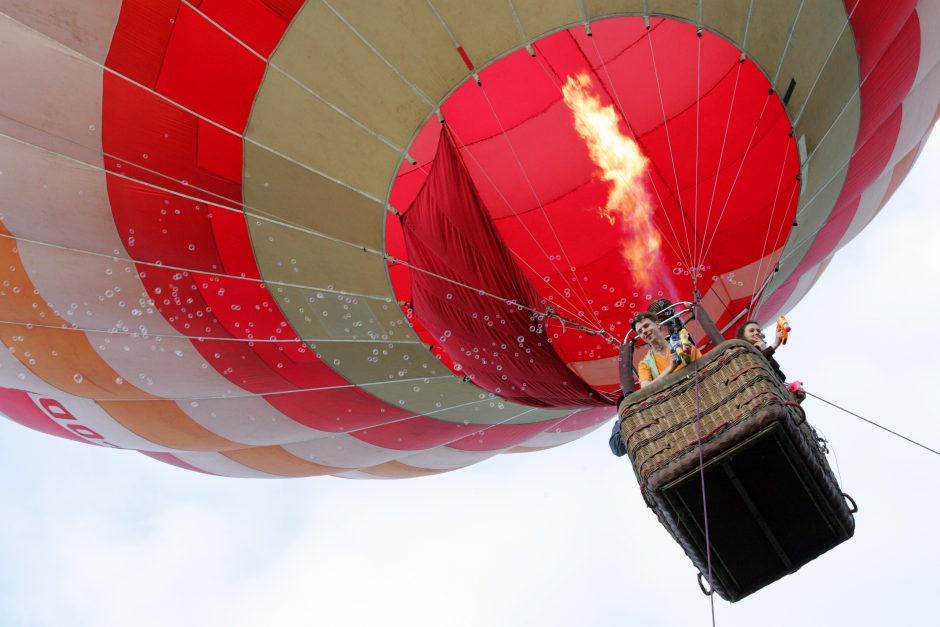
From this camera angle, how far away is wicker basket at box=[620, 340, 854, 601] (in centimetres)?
298

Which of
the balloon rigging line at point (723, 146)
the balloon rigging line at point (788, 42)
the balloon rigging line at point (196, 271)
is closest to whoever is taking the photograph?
the balloon rigging line at point (788, 42)

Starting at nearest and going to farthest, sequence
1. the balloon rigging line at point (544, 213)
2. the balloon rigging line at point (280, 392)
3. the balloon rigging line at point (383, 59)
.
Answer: the balloon rigging line at point (383, 59)
the balloon rigging line at point (544, 213)
the balloon rigging line at point (280, 392)

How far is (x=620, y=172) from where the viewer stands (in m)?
5.15

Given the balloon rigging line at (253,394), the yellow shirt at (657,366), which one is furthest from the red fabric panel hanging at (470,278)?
the yellow shirt at (657,366)

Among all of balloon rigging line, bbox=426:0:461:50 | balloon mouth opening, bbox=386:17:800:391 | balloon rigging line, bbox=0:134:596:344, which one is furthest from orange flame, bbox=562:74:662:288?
balloon rigging line, bbox=426:0:461:50

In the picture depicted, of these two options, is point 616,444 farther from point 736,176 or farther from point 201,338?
point 201,338

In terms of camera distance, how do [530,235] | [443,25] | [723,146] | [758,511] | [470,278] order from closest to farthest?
[758,511], [443,25], [470,278], [723,146], [530,235]

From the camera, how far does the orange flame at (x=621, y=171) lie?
5.09 meters

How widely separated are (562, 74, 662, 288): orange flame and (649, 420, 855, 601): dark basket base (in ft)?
7.31

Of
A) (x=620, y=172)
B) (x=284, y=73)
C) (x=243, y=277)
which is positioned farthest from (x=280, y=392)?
(x=620, y=172)

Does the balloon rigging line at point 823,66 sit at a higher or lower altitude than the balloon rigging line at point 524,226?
lower

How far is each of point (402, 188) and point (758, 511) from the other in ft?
7.86

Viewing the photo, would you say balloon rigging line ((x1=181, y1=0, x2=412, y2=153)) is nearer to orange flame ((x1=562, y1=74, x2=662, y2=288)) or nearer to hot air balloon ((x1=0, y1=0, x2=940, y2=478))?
hot air balloon ((x1=0, y1=0, x2=940, y2=478))

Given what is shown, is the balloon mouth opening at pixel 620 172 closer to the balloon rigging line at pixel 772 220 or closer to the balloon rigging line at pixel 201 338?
the balloon rigging line at pixel 772 220
